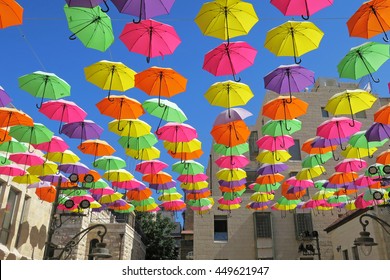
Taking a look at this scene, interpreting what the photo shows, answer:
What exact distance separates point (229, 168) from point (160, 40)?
24.4 feet

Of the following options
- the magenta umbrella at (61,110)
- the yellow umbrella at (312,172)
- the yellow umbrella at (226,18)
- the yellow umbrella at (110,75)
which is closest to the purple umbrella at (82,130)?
the magenta umbrella at (61,110)

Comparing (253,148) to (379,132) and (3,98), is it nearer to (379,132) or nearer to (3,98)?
(379,132)

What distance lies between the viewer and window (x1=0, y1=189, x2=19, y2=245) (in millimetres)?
15586

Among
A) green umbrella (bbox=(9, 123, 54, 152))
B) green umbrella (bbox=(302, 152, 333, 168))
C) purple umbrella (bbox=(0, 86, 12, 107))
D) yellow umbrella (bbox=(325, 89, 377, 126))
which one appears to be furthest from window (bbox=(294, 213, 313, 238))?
purple umbrella (bbox=(0, 86, 12, 107))

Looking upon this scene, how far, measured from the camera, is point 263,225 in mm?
25781

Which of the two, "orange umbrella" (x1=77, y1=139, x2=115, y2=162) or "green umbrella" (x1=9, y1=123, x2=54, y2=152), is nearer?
"green umbrella" (x1=9, y1=123, x2=54, y2=152)

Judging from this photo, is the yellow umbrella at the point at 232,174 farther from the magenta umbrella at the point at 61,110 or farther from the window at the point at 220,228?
the window at the point at 220,228

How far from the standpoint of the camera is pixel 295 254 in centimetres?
2492

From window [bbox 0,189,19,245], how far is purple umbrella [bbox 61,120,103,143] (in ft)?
24.0

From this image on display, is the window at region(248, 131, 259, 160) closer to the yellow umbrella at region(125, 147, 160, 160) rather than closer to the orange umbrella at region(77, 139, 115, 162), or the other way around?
the yellow umbrella at region(125, 147, 160, 160)

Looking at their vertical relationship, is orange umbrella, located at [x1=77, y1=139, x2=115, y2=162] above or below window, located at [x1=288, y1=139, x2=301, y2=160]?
below

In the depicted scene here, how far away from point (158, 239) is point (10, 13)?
28.7m

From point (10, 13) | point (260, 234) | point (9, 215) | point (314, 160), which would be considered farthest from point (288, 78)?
point (260, 234)
